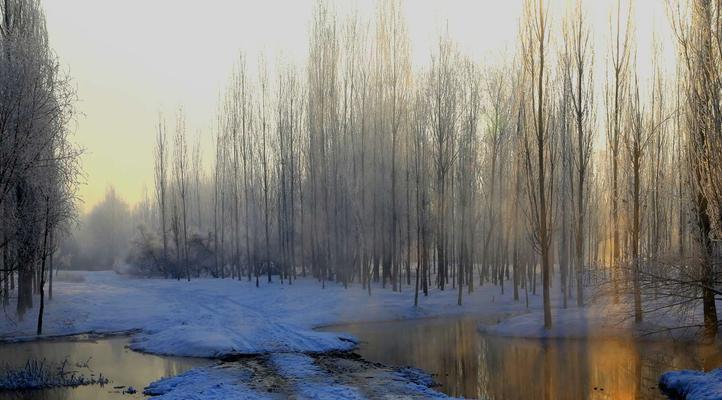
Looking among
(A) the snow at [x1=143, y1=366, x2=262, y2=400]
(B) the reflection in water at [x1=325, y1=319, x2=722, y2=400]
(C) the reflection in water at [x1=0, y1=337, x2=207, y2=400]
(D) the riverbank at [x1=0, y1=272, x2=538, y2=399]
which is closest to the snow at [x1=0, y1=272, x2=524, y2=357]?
(D) the riverbank at [x1=0, y1=272, x2=538, y2=399]

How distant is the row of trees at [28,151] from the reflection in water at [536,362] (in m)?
9.46

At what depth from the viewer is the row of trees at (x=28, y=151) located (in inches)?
533

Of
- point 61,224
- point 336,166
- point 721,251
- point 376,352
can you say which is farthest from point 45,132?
point 336,166

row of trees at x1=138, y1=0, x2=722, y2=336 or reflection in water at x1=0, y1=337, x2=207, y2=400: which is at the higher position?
row of trees at x1=138, y1=0, x2=722, y2=336

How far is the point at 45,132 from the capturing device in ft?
50.7

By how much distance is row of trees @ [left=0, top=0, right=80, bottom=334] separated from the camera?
13539 mm

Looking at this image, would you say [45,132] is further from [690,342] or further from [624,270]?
[690,342]

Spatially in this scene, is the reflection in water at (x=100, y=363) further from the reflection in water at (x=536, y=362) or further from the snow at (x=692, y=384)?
the snow at (x=692, y=384)

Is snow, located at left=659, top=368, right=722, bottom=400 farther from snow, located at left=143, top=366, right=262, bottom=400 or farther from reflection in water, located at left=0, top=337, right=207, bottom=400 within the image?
reflection in water, located at left=0, top=337, right=207, bottom=400

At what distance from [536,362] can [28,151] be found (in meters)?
12.7

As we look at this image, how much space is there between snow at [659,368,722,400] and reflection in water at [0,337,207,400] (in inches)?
377

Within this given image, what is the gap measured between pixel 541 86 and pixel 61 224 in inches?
647

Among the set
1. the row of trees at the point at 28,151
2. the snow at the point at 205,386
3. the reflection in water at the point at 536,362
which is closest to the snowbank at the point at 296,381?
the snow at the point at 205,386

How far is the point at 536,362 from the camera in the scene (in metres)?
14.1
